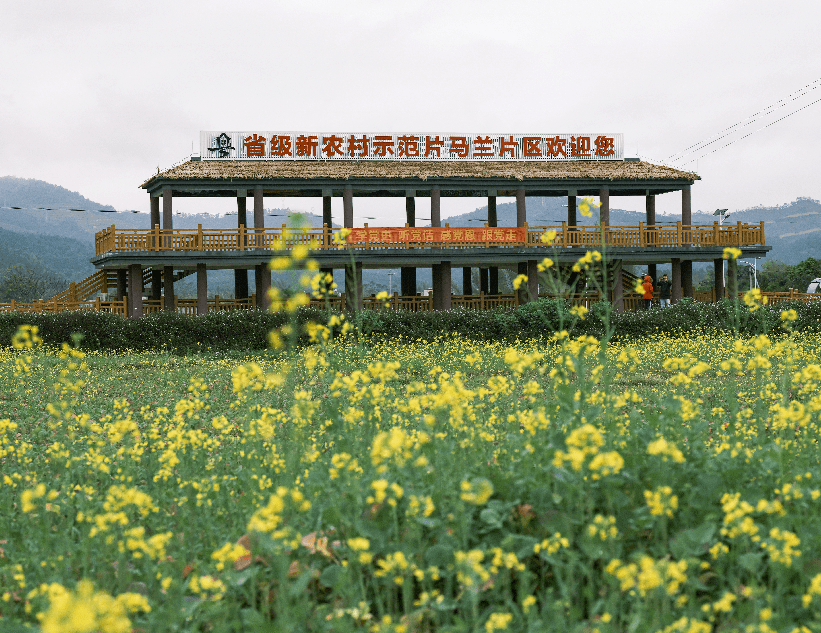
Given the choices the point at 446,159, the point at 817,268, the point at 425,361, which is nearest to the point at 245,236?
the point at 446,159

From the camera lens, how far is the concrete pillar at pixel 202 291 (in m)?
25.3

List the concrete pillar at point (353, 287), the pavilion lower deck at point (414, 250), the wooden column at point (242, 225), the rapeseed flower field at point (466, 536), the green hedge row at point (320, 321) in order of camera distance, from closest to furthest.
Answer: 1. the rapeseed flower field at point (466, 536)
2. the concrete pillar at point (353, 287)
3. the green hedge row at point (320, 321)
4. the pavilion lower deck at point (414, 250)
5. the wooden column at point (242, 225)

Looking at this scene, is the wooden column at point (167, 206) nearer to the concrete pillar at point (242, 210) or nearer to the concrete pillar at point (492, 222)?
the concrete pillar at point (242, 210)

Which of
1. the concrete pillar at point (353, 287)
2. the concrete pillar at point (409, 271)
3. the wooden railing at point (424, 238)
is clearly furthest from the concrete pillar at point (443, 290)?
the concrete pillar at point (353, 287)

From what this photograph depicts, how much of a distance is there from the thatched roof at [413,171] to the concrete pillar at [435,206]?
0.65 m

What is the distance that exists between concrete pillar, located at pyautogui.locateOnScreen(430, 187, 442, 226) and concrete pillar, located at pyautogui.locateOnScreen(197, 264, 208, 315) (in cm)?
898

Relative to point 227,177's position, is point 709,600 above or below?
below

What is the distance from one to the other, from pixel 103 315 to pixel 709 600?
66.6 ft

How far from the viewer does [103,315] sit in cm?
2058

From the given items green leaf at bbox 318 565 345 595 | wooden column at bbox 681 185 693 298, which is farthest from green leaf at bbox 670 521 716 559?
wooden column at bbox 681 185 693 298

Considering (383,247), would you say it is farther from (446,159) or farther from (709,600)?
(709,600)

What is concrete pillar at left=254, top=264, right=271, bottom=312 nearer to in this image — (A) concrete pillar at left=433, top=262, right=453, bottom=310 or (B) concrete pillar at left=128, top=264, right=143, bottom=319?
(B) concrete pillar at left=128, top=264, right=143, bottom=319

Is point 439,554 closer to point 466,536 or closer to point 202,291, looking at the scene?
point 466,536

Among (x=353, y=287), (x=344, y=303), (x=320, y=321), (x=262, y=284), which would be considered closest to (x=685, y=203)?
(x=344, y=303)
